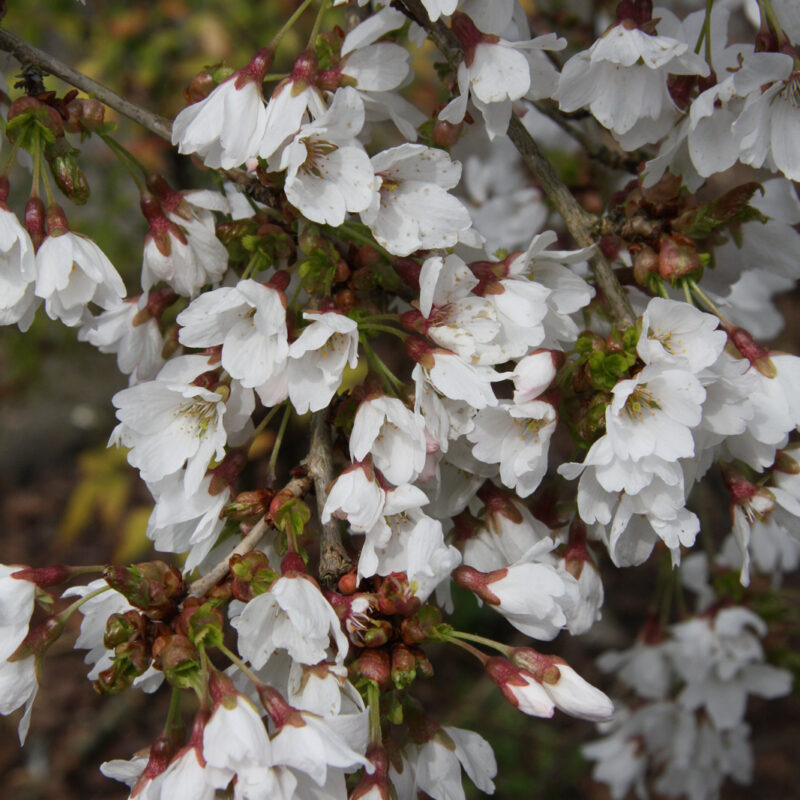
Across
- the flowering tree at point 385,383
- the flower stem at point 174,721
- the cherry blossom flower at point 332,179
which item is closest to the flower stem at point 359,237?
the flowering tree at point 385,383

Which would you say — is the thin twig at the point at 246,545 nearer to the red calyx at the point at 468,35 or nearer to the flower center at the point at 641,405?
the flower center at the point at 641,405

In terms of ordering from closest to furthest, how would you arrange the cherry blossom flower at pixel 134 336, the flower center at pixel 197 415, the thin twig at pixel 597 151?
1. the flower center at pixel 197 415
2. the cherry blossom flower at pixel 134 336
3. the thin twig at pixel 597 151

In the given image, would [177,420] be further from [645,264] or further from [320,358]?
[645,264]

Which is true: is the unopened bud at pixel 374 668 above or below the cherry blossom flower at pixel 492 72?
below

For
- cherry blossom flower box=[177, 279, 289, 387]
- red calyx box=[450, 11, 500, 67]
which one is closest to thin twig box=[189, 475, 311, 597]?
cherry blossom flower box=[177, 279, 289, 387]

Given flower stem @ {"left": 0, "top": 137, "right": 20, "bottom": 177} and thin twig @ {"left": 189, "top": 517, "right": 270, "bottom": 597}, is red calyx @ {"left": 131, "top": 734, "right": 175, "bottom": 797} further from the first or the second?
flower stem @ {"left": 0, "top": 137, "right": 20, "bottom": 177}

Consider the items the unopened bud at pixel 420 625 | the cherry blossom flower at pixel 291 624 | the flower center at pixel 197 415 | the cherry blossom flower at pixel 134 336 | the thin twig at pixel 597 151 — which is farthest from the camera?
the thin twig at pixel 597 151

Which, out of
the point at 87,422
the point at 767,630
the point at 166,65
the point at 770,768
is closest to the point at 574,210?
the point at 767,630

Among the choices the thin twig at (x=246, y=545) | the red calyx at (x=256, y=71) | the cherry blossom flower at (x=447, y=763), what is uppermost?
the red calyx at (x=256, y=71)
